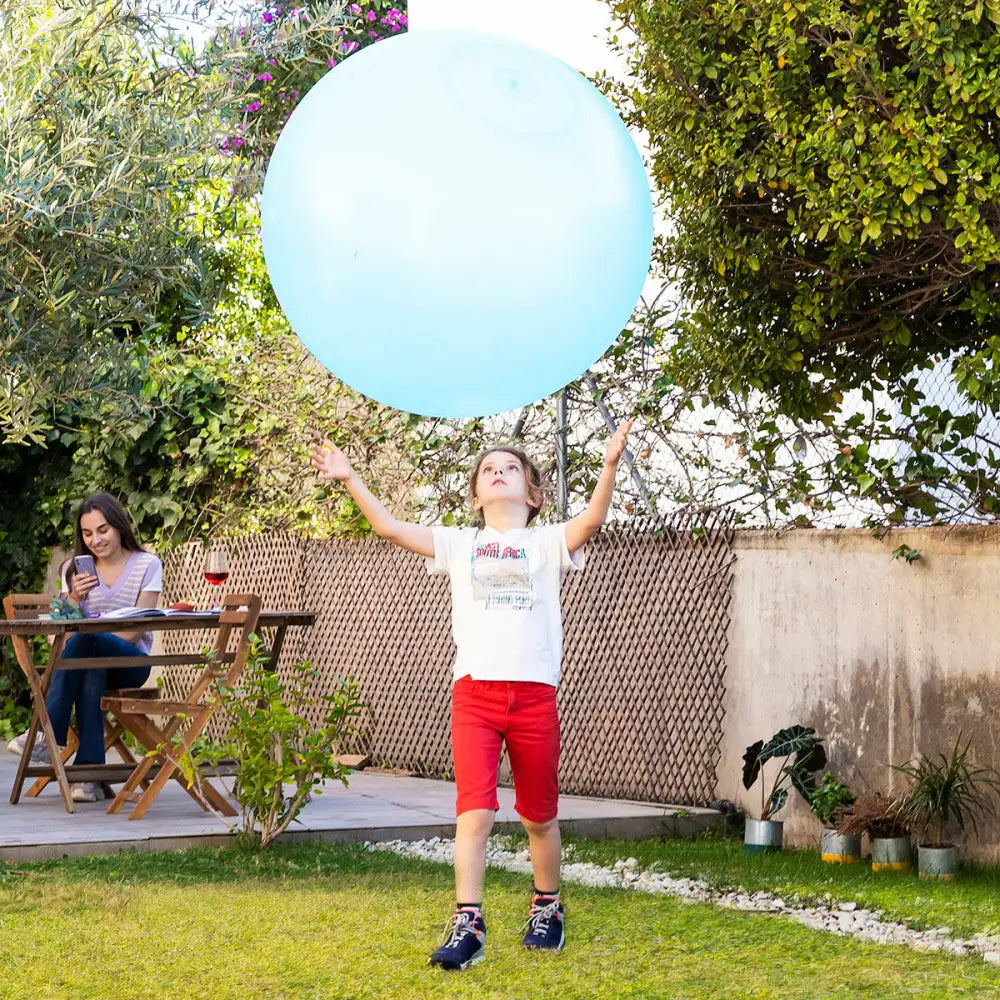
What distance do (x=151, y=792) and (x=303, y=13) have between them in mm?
3115

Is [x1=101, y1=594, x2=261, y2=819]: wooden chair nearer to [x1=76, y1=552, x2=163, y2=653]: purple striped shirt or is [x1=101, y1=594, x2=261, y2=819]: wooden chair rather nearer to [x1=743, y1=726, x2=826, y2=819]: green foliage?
[x1=76, y1=552, x2=163, y2=653]: purple striped shirt

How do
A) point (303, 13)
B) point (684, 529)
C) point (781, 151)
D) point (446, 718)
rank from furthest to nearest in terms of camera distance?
point (446, 718), point (684, 529), point (303, 13), point (781, 151)

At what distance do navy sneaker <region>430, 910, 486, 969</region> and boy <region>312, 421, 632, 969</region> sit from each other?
0.01 m

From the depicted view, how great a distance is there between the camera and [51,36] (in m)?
4.80

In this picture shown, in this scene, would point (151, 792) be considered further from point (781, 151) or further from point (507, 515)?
point (781, 151)

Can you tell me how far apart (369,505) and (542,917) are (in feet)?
3.86

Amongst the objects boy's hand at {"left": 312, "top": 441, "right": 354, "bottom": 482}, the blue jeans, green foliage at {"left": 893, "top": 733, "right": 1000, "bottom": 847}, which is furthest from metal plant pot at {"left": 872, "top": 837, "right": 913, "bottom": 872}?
the blue jeans

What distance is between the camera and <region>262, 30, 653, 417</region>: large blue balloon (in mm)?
3262

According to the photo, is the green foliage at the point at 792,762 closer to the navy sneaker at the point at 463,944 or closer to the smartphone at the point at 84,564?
the navy sneaker at the point at 463,944

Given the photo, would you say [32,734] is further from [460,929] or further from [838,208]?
[838,208]

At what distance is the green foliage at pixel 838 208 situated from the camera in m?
4.02

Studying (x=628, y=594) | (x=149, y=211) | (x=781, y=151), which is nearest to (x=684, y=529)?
(x=628, y=594)

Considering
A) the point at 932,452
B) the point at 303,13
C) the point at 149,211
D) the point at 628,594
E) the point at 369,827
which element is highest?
the point at 303,13

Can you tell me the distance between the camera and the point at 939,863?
5090 mm
